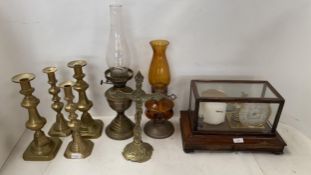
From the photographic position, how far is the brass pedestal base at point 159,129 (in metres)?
0.90

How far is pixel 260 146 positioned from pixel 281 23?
39 cm

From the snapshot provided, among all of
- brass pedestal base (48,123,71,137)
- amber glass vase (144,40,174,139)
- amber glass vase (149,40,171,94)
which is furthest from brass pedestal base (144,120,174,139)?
brass pedestal base (48,123,71,137)

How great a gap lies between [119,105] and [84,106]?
12 centimetres

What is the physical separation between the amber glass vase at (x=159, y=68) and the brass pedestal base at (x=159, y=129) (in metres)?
0.12

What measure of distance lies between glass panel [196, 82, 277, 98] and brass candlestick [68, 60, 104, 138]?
37 cm

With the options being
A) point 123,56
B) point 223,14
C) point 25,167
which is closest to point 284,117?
point 223,14

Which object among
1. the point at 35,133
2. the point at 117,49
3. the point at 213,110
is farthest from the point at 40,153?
the point at 213,110

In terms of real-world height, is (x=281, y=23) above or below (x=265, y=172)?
above

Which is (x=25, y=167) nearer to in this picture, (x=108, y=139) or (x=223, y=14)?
(x=108, y=139)

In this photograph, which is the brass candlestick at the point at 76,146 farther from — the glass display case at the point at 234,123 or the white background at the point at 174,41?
the glass display case at the point at 234,123

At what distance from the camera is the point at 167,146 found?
87 centimetres

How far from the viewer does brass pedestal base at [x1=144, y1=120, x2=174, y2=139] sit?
90 cm

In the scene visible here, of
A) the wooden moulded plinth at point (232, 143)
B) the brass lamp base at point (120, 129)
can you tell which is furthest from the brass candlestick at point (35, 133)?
the wooden moulded plinth at point (232, 143)

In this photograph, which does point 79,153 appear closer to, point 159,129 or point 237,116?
point 159,129
